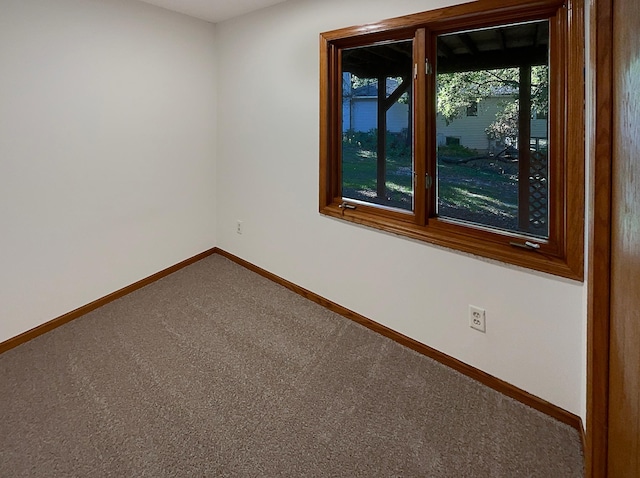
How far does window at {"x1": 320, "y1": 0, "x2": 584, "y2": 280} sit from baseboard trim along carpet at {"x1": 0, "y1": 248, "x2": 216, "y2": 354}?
5.18ft

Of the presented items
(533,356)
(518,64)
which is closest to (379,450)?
(533,356)

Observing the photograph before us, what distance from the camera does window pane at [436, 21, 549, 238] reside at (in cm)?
184

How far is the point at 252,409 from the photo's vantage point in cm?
190

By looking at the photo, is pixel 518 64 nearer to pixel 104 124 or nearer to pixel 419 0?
pixel 419 0

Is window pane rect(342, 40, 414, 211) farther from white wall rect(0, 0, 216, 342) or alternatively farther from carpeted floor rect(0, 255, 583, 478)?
white wall rect(0, 0, 216, 342)

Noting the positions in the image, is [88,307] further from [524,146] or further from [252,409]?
[524,146]

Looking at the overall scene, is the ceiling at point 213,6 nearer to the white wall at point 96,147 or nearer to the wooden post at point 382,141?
the white wall at point 96,147

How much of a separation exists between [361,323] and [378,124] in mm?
1288

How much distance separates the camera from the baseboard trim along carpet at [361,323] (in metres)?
1.84

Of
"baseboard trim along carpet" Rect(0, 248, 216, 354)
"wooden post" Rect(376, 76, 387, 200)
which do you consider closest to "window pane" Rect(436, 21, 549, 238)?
"wooden post" Rect(376, 76, 387, 200)

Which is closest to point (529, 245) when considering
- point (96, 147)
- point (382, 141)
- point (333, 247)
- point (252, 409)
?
point (382, 141)

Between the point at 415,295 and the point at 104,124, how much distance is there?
241 cm

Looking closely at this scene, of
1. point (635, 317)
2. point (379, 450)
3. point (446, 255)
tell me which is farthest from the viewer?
point (446, 255)

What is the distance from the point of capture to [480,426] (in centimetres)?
178
